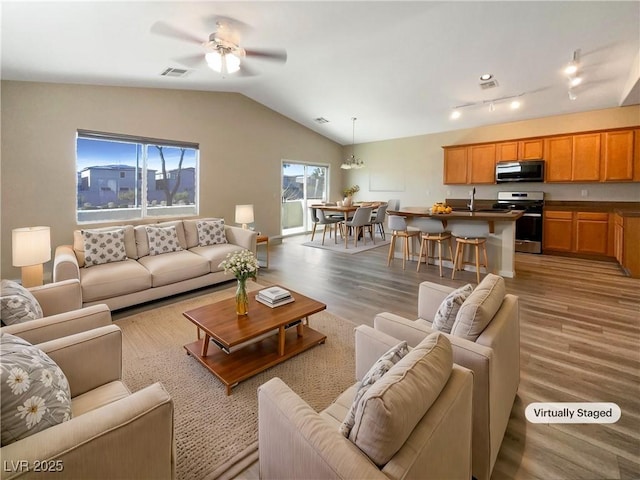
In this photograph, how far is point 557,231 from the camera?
5.93m

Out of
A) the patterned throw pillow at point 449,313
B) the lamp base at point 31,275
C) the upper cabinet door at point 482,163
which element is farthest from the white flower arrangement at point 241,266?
the upper cabinet door at point 482,163

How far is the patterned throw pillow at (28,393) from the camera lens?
96cm

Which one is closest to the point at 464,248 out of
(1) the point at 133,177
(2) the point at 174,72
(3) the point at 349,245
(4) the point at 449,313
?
(3) the point at 349,245

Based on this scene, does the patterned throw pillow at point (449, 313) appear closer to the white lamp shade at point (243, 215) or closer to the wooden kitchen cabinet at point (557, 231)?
the white lamp shade at point (243, 215)

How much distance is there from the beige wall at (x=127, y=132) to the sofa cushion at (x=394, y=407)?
5.12 m

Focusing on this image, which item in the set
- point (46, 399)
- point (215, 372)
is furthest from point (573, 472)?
point (46, 399)

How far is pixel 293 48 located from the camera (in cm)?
420

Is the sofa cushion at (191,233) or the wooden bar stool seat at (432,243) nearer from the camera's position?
the sofa cushion at (191,233)

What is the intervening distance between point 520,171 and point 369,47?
4004 mm

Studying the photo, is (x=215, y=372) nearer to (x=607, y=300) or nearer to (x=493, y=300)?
(x=493, y=300)

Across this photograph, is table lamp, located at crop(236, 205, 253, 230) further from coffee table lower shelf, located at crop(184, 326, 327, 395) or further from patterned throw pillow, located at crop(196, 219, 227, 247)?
coffee table lower shelf, located at crop(184, 326, 327, 395)

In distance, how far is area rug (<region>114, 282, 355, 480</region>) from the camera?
166 centimetres

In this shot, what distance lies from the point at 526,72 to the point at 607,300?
3.36 meters

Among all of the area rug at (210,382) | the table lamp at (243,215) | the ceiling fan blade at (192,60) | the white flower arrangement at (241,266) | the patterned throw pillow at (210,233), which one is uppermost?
the ceiling fan blade at (192,60)
